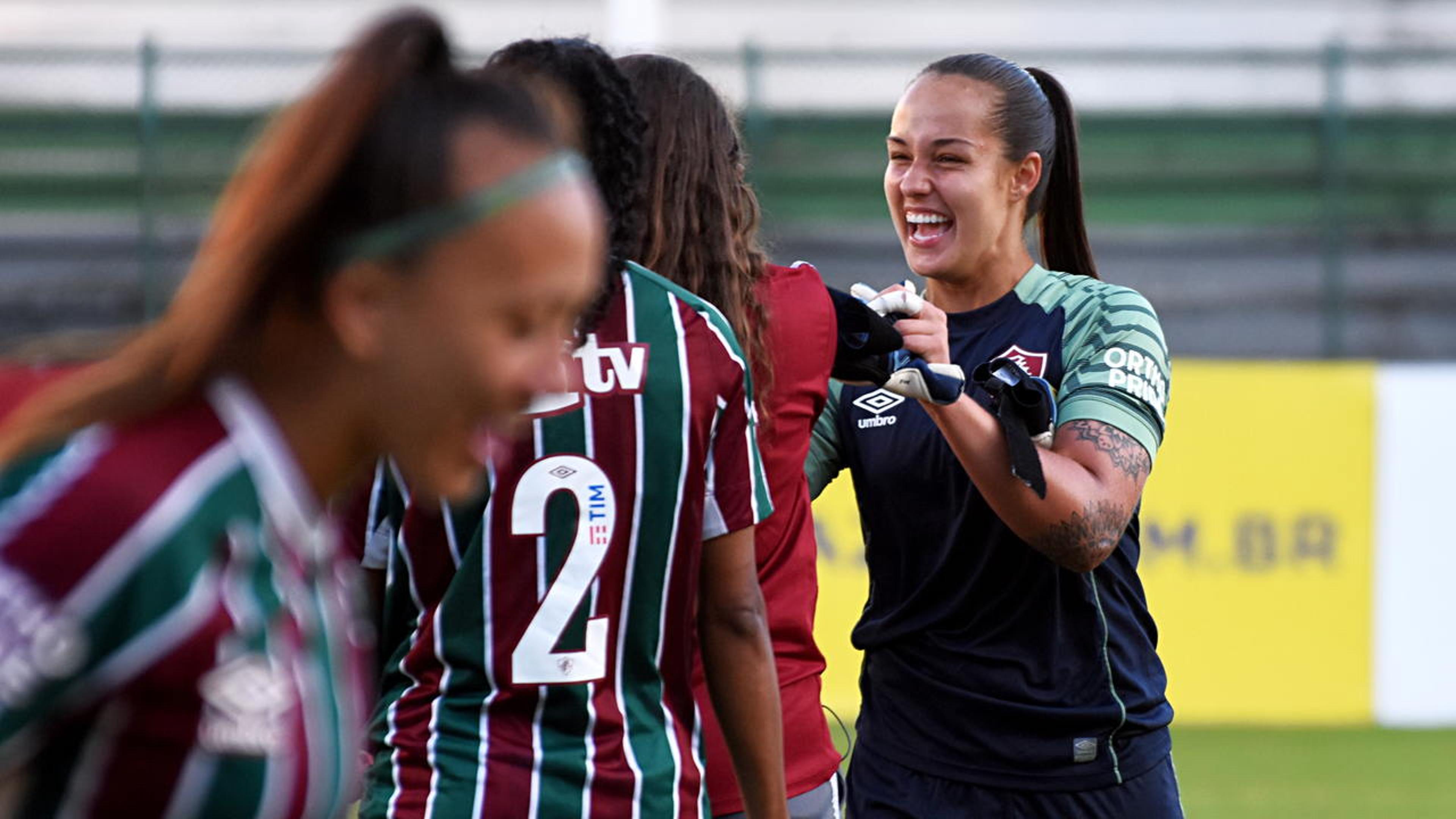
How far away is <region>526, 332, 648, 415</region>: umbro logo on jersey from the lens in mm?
2533

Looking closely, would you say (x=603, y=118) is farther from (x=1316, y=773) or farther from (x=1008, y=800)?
(x=1316, y=773)

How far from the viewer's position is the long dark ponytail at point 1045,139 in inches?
136

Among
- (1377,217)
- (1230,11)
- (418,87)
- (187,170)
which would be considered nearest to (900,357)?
(418,87)

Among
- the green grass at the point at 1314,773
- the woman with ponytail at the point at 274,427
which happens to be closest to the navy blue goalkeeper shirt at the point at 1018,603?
the woman with ponytail at the point at 274,427

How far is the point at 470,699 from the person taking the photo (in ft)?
8.34

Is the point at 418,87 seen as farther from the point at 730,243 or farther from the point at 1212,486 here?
the point at 1212,486

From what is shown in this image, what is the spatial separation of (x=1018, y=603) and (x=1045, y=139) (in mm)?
907

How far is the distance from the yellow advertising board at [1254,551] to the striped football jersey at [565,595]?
237 inches

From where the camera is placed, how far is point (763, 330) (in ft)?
10.1

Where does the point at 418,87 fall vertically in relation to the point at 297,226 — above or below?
above

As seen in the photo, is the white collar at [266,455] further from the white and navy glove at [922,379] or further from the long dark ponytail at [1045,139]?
the long dark ponytail at [1045,139]

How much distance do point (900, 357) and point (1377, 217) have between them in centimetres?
986

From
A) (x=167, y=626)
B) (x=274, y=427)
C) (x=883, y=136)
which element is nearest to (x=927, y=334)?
(x=274, y=427)

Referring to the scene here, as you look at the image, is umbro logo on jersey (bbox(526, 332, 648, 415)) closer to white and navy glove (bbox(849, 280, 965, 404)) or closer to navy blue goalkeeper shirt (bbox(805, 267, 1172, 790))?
white and navy glove (bbox(849, 280, 965, 404))
